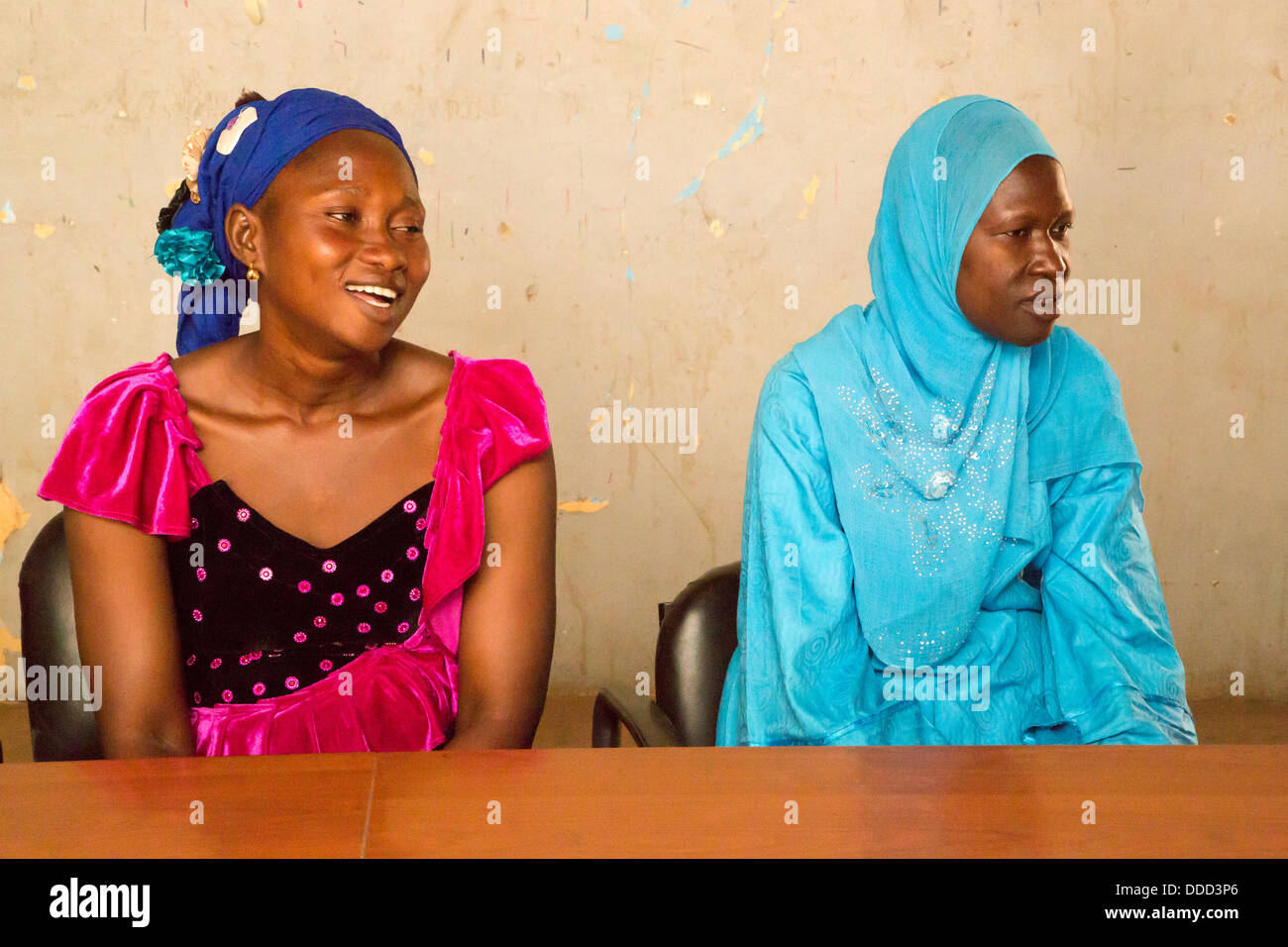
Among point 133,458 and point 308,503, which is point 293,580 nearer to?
point 308,503

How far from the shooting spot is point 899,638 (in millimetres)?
1907

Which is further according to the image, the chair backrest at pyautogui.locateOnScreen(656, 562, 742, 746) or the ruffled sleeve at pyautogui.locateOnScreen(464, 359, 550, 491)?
the chair backrest at pyautogui.locateOnScreen(656, 562, 742, 746)

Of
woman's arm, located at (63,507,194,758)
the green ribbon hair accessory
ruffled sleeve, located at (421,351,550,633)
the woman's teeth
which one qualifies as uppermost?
the green ribbon hair accessory

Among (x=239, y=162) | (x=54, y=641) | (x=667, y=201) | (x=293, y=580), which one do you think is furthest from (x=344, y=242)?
(x=667, y=201)

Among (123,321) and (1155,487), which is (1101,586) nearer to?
(1155,487)

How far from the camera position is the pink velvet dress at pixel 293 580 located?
1.71 m

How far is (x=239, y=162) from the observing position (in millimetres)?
1795

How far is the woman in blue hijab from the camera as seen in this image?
6.22 feet

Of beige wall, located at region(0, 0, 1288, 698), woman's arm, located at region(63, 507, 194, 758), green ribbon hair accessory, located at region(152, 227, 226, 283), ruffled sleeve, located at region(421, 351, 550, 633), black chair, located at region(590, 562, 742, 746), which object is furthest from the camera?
beige wall, located at region(0, 0, 1288, 698)

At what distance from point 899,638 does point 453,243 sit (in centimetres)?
220

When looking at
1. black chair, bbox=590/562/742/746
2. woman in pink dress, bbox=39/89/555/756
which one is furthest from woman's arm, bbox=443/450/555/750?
black chair, bbox=590/562/742/746

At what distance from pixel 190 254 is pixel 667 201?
202cm

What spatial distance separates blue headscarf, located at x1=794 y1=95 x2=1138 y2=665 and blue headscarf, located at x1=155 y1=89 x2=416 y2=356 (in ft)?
2.78

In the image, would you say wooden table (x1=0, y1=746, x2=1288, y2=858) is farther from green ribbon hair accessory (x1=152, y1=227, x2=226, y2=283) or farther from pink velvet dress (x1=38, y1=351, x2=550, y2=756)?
green ribbon hair accessory (x1=152, y1=227, x2=226, y2=283)
